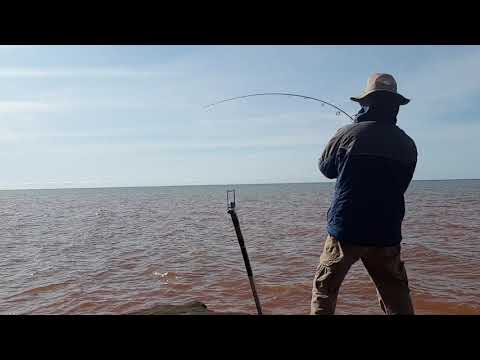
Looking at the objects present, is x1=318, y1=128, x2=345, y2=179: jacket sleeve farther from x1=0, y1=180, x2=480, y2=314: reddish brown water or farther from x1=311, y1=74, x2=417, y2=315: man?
x1=0, y1=180, x2=480, y2=314: reddish brown water

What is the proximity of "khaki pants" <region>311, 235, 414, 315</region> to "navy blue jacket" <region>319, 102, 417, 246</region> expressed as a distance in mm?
98

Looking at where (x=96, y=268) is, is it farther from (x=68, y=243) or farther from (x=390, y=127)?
(x=390, y=127)

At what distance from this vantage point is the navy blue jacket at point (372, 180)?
2945 millimetres

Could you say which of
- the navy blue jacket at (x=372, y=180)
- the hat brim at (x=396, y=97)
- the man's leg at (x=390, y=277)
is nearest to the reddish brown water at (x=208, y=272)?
the man's leg at (x=390, y=277)

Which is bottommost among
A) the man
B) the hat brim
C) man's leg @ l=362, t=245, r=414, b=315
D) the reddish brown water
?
the reddish brown water

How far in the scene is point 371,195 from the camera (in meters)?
Answer: 2.97

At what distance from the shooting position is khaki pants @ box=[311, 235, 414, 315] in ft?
9.99

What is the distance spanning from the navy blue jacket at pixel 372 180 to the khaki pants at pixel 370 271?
0.32ft

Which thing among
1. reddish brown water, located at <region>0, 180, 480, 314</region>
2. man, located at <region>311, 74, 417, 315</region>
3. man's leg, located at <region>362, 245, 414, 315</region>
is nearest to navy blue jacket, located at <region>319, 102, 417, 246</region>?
man, located at <region>311, 74, 417, 315</region>

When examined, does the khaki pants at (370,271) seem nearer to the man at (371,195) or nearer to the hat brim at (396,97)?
the man at (371,195)
